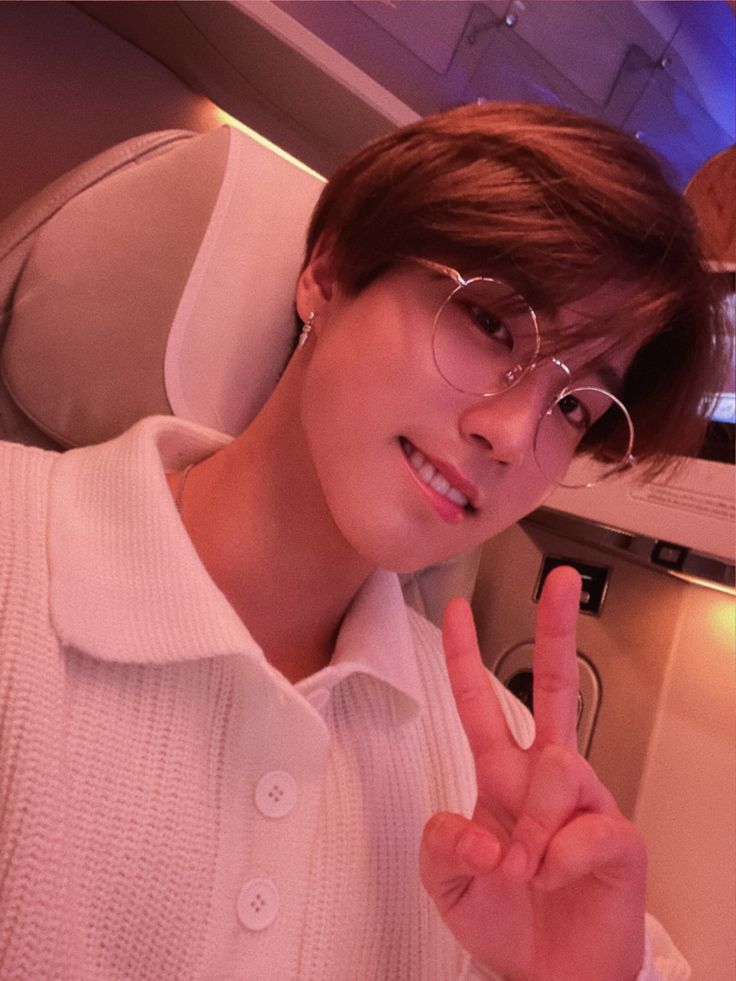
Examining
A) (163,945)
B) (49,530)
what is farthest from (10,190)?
(163,945)

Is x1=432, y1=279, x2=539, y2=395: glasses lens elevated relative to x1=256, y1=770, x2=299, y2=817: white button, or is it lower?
elevated

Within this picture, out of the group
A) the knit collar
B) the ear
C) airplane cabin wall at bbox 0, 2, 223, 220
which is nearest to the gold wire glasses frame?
the ear

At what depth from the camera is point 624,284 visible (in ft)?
2.44

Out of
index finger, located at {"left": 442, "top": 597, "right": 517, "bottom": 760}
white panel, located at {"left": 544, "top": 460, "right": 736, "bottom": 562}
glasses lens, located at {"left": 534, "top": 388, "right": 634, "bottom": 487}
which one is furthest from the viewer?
white panel, located at {"left": 544, "top": 460, "right": 736, "bottom": 562}

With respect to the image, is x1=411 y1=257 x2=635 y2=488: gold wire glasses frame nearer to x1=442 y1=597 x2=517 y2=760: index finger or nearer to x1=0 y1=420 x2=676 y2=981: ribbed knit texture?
x1=442 y1=597 x2=517 y2=760: index finger

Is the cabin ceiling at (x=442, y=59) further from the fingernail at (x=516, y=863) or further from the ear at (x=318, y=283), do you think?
the fingernail at (x=516, y=863)

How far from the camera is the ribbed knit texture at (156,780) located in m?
0.58

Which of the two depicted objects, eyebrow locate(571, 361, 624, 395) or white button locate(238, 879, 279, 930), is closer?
white button locate(238, 879, 279, 930)

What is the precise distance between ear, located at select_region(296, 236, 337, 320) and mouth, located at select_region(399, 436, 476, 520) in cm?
23

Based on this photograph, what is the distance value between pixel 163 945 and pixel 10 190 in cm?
116

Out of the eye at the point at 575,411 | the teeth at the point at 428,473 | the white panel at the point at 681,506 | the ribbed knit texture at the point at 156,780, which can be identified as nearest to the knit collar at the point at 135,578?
the ribbed knit texture at the point at 156,780

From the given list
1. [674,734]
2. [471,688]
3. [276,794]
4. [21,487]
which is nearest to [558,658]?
[471,688]

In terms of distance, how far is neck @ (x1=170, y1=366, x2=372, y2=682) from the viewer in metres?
0.83

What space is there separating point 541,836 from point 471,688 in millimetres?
139
